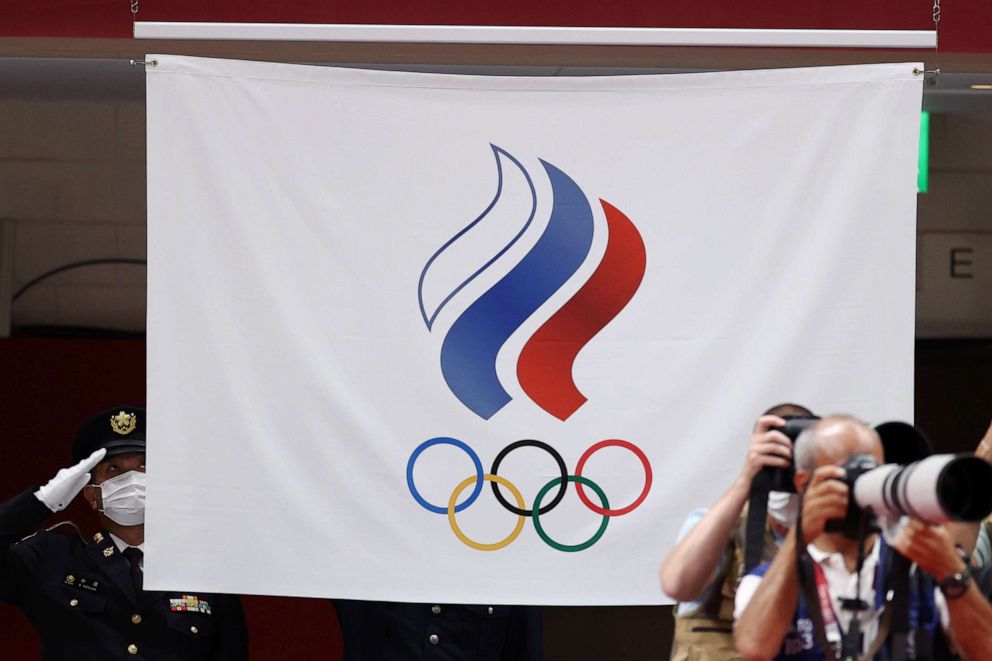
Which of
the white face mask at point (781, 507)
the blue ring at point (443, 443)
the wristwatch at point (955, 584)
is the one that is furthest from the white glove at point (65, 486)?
the wristwatch at point (955, 584)

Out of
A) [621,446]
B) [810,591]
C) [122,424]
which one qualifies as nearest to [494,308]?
[621,446]

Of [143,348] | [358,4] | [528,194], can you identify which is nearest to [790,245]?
[528,194]

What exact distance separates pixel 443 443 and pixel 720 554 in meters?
1.00

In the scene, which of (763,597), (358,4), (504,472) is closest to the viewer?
(763,597)

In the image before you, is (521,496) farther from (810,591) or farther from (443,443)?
(810,591)

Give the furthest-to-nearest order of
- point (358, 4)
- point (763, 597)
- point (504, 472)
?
1. point (358, 4)
2. point (504, 472)
3. point (763, 597)

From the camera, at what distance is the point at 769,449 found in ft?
8.27

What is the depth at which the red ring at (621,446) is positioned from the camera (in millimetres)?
3555

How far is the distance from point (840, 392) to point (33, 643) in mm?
3450

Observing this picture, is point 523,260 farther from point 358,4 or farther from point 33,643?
point 33,643

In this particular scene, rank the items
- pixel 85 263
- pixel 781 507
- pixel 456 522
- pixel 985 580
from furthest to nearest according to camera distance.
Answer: pixel 85 263
pixel 456 522
pixel 985 580
pixel 781 507

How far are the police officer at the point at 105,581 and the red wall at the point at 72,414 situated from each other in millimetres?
1781

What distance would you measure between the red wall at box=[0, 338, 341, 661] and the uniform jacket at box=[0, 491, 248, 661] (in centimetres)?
180

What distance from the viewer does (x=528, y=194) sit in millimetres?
3629
